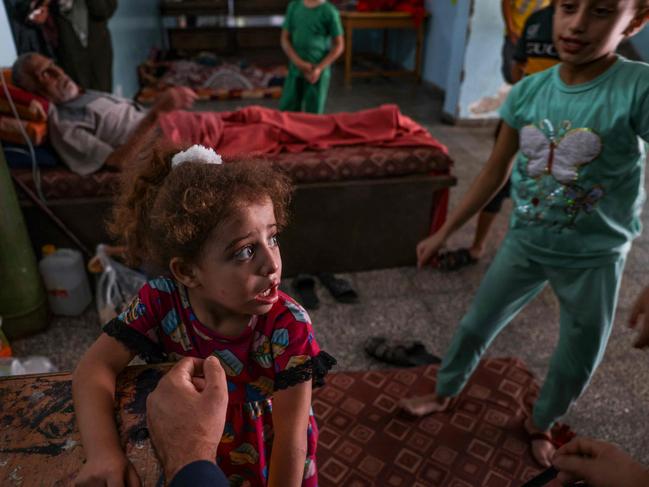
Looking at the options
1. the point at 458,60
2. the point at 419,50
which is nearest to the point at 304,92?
the point at 458,60

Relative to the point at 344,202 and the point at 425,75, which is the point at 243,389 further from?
the point at 425,75

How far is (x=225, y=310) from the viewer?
97cm

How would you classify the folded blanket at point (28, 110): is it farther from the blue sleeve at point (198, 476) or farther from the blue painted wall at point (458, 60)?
the blue painted wall at point (458, 60)

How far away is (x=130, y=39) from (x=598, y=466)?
631 cm

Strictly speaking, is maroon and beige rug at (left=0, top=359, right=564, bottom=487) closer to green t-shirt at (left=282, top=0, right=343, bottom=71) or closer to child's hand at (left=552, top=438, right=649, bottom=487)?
child's hand at (left=552, top=438, right=649, bottom=487)

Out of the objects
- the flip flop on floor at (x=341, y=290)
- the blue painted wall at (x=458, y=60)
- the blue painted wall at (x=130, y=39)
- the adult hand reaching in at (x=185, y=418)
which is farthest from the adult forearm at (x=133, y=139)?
the blue painted wall at (x=458, y=60)

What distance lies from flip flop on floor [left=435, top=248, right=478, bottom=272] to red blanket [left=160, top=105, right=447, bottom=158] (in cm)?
58

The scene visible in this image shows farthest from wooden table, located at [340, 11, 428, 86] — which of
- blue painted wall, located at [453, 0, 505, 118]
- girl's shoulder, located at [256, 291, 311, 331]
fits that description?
girl's shoulder, located at [256, 291, 311, 331]

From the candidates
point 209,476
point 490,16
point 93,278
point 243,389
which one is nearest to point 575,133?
point 243,389

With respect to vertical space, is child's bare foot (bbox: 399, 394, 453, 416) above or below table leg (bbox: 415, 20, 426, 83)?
below

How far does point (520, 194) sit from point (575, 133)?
0.77 feet

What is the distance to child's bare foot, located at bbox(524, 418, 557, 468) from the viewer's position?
1.66m

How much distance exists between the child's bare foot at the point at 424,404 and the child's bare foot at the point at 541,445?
29cm

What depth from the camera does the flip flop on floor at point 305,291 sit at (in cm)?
248
